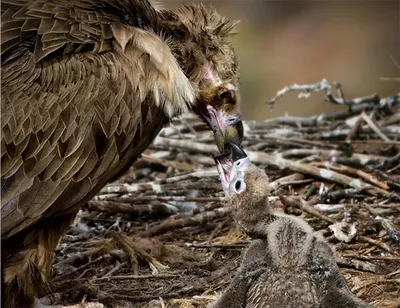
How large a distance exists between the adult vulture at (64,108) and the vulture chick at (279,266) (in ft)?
2.21

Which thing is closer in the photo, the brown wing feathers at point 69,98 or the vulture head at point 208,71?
the brown wing feathers at point 69,98

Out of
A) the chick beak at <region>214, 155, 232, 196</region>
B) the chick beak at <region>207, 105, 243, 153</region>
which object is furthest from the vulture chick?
the chick beak at <region>207, 105, 243, 153</region>

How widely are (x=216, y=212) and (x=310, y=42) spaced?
7.41 meters

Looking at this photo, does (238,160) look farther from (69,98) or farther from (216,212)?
(216,212)

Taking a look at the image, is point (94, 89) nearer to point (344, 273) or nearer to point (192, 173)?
point (344, 273)

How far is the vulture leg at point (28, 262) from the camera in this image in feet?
15.6

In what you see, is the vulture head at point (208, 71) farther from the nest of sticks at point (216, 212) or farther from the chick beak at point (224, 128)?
the nest of sticks at point (216, 212)

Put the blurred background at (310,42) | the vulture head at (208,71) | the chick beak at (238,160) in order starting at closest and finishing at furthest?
the chick beak at (238,160) < the vulture head at (208,71) < the blurred background at (310,42)

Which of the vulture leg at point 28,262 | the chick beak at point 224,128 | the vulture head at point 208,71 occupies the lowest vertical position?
the vulture leg at point 28,262

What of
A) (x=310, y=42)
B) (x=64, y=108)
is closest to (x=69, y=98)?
(x=64, y=108)

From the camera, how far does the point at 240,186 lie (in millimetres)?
4637

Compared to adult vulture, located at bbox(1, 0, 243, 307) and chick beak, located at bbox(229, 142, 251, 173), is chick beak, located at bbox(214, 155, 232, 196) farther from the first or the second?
adult vulture, located at bbox(1, 0, 243, 307)

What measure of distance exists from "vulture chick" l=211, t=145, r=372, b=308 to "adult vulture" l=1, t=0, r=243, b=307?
67 centimetres

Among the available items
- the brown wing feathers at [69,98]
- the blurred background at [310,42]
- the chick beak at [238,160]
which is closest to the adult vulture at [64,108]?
the brown wing feathers at [69,98]
